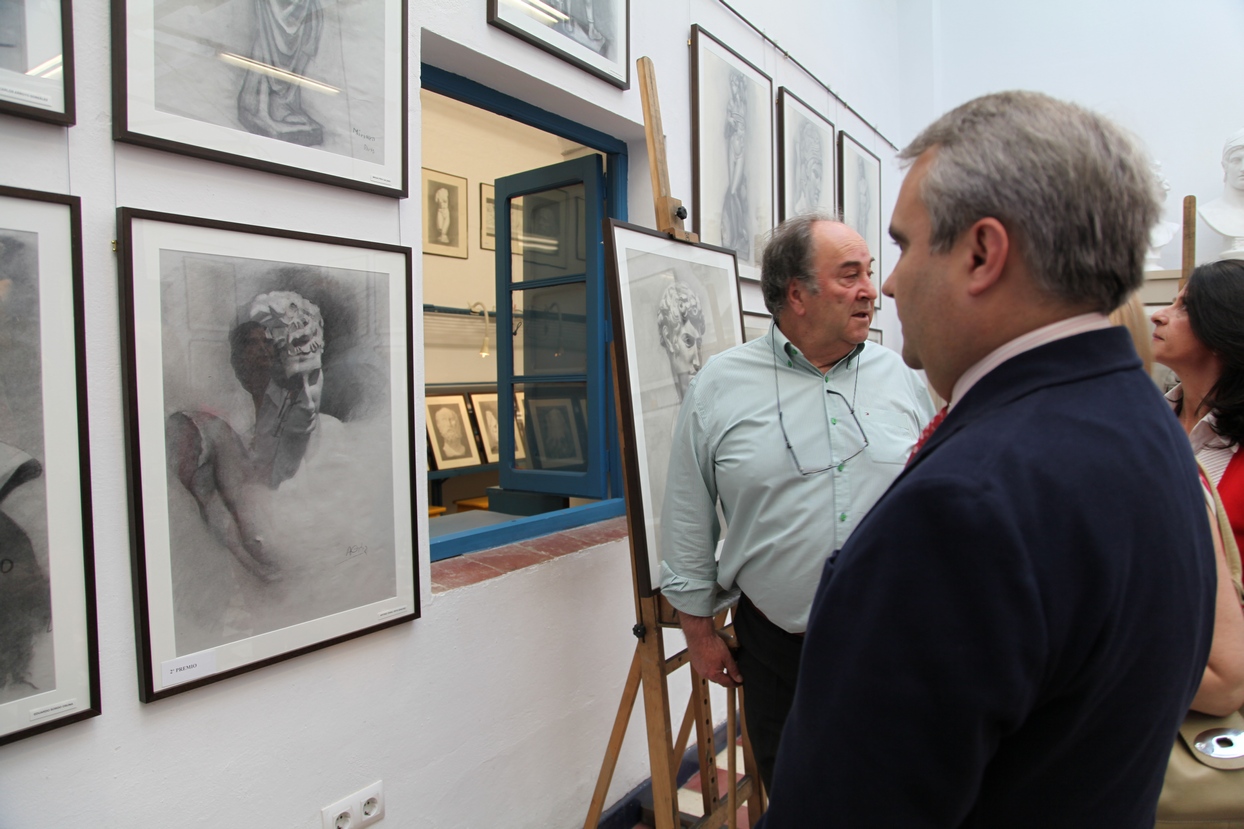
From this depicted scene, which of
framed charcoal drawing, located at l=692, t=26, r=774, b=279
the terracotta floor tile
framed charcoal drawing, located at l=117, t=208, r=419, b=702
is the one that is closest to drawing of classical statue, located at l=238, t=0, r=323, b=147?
framed charcoal drawing, located at l=117, t=208, r=419, b=702

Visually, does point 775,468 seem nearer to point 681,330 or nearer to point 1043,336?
point 681,330

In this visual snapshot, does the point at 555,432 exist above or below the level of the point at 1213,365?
below

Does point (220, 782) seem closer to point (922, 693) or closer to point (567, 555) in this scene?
point (567, 555)

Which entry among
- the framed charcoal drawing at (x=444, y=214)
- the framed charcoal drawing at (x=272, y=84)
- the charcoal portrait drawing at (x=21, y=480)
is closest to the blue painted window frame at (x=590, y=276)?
the framed charcoal drawing at (x=272, y=84)

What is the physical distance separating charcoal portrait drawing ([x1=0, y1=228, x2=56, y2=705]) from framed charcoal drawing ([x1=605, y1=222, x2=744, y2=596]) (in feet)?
3.69

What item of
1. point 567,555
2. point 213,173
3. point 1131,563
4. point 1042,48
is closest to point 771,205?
point 567,555

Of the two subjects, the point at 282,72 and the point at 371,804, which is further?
the point at 371,804

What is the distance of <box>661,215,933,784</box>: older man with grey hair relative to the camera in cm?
161

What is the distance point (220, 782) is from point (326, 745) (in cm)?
22

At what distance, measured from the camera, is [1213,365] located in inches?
64.1

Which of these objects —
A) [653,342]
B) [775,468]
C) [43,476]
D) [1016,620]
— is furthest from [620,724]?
[1016,620]

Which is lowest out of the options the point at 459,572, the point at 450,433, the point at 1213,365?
the point at 459,572

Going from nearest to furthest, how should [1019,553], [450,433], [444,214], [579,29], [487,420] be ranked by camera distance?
1. [1019,553]
2. [579,29]
3. [450,433]
4. [487,420]
5. [444,214]

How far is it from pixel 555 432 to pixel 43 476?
6.04ft
